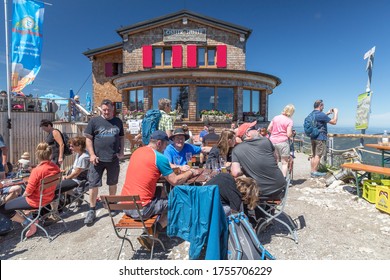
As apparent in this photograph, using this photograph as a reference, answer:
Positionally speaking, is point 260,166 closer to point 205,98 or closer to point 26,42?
point 26,42

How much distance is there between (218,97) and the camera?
14461 mm

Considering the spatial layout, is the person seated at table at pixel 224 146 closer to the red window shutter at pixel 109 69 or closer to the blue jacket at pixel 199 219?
the blue jacket at pixel 199 219

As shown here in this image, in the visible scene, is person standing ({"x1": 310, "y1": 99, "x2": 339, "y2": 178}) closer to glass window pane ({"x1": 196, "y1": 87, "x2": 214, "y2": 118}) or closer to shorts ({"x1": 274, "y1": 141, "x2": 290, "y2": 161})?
shorts ({"x1": 274, "y1": 141, "x2": 290, "y2": 161})

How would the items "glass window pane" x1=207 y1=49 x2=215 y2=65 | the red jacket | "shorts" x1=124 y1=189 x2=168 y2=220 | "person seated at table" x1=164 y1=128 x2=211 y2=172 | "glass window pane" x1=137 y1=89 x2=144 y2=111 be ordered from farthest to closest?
"glass window pane" x1=207 y1=49 x2=215 y2=65, "glass window pane" x1=137 y1=89 x2=144 y2=111, "person seated at table" x1=164 y1=128 x2=211 y2=172, the red jacket, "shorts" x1=124 y1=189 x2=168 y2=220

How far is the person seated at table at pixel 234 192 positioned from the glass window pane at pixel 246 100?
12.6 meters

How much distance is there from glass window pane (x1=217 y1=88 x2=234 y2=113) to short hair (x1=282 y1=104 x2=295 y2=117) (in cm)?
888

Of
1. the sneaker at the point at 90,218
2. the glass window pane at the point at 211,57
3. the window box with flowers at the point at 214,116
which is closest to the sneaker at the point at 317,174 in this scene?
the sneaker at the point at 90,218

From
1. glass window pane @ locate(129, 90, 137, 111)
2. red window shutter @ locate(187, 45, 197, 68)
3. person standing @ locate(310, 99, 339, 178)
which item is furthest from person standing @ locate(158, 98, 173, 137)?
red window shutter @ locate(187, 45, 197, 68)

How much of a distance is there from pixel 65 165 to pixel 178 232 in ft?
25.8

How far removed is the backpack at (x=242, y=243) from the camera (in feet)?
8.16

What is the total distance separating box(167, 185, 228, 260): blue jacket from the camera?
2.41 metres

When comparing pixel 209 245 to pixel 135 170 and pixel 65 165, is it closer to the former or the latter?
pixel 135 170

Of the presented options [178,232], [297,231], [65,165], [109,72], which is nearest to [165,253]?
[178,232]

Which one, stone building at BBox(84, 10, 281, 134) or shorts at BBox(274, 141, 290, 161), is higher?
stone building at BBox(84, 10, 281, 134)
